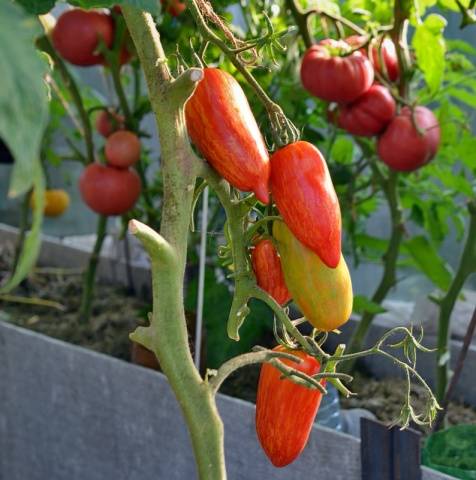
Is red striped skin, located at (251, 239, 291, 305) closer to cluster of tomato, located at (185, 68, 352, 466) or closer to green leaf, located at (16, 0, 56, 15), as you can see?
cluster of tomato, located at (185, 68, 352, 466)

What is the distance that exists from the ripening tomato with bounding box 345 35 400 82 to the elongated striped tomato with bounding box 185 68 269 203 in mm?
569

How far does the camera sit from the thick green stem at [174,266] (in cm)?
42

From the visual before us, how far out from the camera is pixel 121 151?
3.65 feet

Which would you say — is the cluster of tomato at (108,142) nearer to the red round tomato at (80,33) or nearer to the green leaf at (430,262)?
the red round tomato at (80,33)

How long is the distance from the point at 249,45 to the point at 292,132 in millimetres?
58

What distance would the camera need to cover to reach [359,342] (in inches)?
45.4

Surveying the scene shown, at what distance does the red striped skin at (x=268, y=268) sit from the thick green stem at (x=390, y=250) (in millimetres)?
677

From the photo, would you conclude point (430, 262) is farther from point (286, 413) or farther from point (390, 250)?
point (286, 413)

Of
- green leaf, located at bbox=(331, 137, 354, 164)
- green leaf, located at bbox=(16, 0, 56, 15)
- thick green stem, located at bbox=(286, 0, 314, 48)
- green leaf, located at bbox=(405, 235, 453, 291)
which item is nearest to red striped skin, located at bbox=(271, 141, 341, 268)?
green leaf, located at bbox=(16, 0, 56, 15)

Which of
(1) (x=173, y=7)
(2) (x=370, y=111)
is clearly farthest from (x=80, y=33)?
(2) (x=370, y=111)

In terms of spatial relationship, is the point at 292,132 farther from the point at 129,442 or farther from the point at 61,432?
the point at 61,432

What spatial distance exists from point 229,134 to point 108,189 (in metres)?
0.70

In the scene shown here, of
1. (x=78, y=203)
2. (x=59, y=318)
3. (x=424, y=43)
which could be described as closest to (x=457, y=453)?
(x=424, y=43)

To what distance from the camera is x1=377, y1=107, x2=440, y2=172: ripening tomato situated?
94 centimetres
